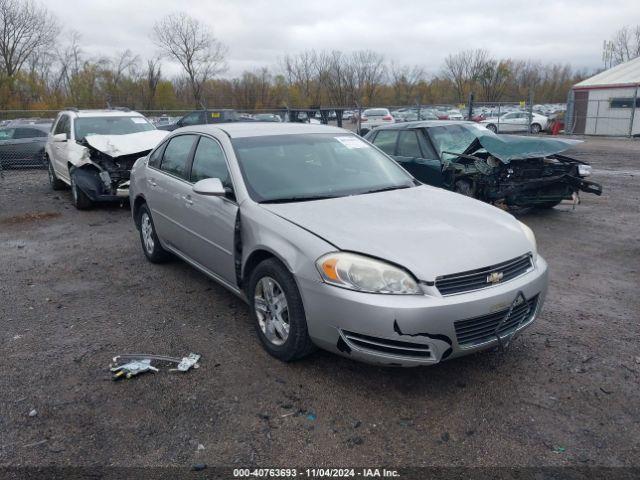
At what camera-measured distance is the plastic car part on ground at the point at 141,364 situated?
3521mm

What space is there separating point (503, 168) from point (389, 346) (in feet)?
18.5

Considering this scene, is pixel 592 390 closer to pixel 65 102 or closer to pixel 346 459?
pixel 346 459

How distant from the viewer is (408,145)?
29.1 ft

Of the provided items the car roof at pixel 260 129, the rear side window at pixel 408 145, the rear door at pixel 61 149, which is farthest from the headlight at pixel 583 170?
the rear door at pixel 61 149

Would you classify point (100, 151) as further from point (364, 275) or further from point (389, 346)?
point (389, 346)

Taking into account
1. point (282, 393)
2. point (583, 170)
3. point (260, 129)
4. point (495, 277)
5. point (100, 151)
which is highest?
point (260, 129)

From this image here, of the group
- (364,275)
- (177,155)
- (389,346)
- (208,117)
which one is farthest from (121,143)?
(208,117)

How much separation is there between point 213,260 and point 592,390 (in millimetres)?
2951

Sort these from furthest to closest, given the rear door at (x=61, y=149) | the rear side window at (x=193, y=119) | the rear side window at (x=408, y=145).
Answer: the rear side window at (x=193, y=119) < the rear door at (x=61, y=149) < the rear side window at (x=408, y=145)

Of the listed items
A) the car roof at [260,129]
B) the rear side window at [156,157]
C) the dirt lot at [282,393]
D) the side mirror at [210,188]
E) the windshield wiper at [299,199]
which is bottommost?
the dirt lot at [282,393]

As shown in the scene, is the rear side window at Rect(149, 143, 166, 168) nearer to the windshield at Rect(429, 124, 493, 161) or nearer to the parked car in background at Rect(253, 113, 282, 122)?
the windshield at Rect(429, 124, 493, 161)

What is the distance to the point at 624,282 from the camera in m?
5.18

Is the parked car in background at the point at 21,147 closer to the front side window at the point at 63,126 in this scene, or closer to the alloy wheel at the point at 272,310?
the front side window at the point at 63,126

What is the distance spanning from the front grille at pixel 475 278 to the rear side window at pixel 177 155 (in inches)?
112
